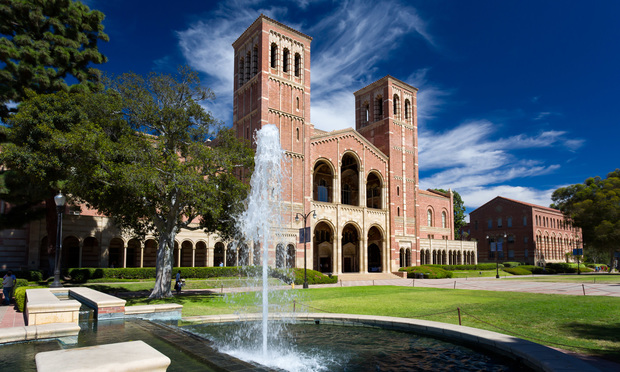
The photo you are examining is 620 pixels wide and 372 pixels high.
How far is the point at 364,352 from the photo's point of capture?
28.4 ft

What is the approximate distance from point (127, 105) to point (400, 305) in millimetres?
15239

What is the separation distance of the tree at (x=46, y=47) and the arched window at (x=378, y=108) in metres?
33.7

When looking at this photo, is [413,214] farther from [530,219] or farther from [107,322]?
[107,322]

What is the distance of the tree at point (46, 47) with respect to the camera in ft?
74.4

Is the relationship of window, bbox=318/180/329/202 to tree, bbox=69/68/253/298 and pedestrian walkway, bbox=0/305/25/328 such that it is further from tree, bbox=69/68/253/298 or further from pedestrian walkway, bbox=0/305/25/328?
pedestrian walkway, bbox=0/305/25/328

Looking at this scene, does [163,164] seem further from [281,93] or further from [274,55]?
[274,55]

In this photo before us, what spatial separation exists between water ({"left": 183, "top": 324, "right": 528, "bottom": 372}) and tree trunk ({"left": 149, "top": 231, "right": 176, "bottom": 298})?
8381mm

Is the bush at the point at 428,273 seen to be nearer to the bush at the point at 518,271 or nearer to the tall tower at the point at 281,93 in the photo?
the tall tower at the point at 281,93

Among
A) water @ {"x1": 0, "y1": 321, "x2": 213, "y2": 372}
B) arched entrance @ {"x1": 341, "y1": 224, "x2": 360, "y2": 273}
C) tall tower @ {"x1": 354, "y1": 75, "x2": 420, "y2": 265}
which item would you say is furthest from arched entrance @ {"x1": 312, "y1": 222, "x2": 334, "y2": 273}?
water @ {"x1": 0, "y1": 321, "x2": 213, "y2": 372}

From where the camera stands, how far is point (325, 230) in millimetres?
45375

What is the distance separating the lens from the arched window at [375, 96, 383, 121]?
169 ft

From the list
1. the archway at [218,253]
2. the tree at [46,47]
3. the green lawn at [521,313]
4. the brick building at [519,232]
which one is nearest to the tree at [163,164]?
the green lawn at [521,313]

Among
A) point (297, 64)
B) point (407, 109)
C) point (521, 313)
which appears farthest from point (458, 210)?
point (521, 313)

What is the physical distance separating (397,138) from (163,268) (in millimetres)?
37265
